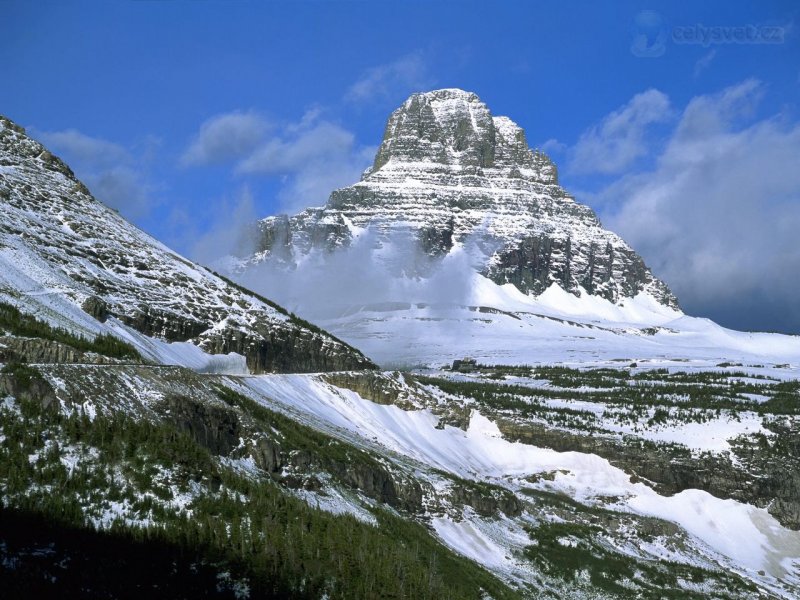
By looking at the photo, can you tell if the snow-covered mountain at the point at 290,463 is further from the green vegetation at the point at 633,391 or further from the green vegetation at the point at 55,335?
the green vegetation at the point at 633,391

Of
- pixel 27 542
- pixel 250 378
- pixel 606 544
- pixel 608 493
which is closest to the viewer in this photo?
pixel 27 542

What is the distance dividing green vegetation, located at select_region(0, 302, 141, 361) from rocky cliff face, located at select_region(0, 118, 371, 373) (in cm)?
186

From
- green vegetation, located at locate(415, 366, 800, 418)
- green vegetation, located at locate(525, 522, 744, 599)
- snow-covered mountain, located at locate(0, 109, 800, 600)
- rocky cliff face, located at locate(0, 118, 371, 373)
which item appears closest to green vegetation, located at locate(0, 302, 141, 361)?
snow-covered mountain, located at locate(0, 109, 800, 600)

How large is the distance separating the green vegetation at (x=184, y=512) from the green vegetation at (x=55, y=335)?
397 inches

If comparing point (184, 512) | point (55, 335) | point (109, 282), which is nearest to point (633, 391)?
point (109, 282)

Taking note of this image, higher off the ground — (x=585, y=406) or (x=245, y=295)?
(x=245, y=295)

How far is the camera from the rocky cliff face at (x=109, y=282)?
44312 mm

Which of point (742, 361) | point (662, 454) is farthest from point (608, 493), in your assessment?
point (742, 361)

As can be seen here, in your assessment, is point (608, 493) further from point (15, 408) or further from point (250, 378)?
point (15, 408)

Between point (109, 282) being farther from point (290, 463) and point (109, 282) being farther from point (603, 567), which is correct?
point (603, 567)

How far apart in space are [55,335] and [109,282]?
18.0 metres

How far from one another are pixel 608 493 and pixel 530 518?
20.4m

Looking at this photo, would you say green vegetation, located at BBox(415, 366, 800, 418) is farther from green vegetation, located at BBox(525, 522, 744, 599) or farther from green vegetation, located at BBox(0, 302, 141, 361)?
green vegetation, located at BBox(0, 302, 141, 361)

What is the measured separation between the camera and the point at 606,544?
144ft
